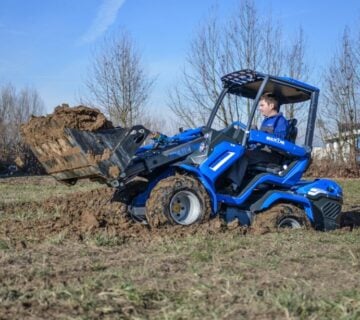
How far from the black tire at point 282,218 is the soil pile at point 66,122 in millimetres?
2529

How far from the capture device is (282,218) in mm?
8023

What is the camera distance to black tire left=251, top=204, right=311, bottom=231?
26.0 feet

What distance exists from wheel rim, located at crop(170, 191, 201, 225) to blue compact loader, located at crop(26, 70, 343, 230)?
0.5 inches

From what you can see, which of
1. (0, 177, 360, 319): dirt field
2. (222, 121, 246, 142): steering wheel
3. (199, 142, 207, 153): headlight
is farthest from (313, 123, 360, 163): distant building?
(0, 177, 360, 319): dirt field

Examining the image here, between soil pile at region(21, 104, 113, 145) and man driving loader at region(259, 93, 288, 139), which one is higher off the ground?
man driving loader at region(259, 93, 288, 139)

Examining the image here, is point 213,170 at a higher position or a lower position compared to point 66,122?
lower

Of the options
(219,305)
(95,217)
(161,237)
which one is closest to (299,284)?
(219,305)

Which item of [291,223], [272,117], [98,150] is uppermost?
[272,117]

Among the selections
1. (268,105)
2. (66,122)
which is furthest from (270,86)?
(66,122)

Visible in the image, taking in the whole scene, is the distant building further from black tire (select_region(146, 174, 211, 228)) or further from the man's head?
black tire (select_region(146, 174, 211, 228))

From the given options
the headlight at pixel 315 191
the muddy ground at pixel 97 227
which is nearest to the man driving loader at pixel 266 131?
the headlight at pixel 315 191

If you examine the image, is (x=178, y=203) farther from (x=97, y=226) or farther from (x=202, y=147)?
(x=97, y=226)

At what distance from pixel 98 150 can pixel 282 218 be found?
9.28ft

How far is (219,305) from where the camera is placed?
388 centimetres
